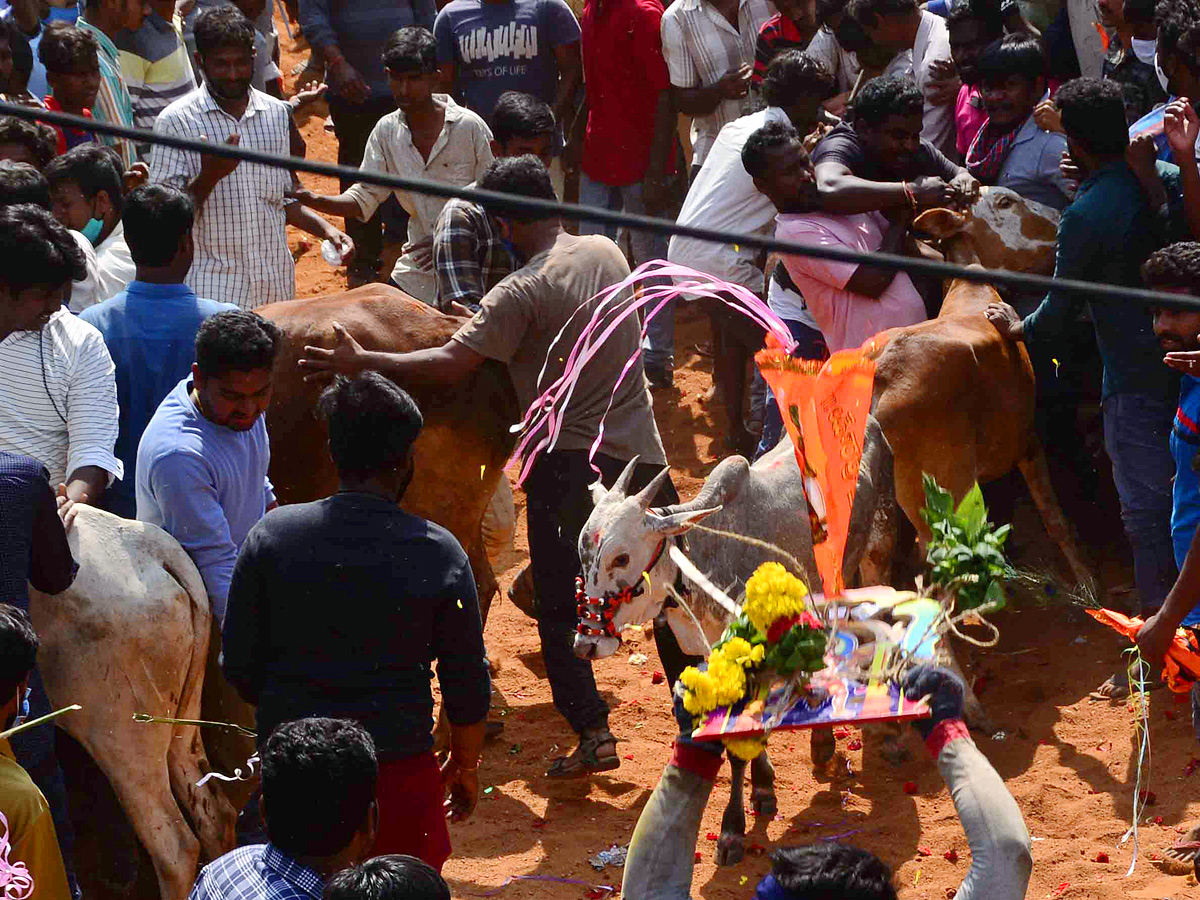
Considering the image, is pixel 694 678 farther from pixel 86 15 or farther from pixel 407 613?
pixel 86 15

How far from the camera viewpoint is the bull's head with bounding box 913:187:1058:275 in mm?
7621

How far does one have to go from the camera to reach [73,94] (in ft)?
27.8

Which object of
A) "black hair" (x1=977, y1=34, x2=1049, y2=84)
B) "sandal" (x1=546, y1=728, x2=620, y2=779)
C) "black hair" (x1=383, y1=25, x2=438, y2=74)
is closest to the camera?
"sandal" (x1=546, y1=728, x2=620, y2=779)

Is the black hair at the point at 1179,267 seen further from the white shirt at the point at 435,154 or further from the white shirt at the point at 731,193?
the white shirt at the point at 435,154

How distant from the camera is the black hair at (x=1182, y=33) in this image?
262 inches

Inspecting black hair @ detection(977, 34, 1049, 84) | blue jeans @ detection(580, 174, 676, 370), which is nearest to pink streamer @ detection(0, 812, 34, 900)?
black hair @ detection(977, 34, 1049, 84)

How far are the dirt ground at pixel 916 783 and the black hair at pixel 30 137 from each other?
3334 millimetres

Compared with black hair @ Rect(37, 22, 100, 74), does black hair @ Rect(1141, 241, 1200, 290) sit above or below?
below

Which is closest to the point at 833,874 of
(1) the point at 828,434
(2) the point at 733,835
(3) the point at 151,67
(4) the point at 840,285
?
(1) the point at 828,434

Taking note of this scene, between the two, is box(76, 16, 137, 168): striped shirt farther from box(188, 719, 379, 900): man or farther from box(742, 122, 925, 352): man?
box(188, 719, 379, 900): man

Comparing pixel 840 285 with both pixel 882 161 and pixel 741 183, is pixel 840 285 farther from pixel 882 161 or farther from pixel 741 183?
pixel 741 183

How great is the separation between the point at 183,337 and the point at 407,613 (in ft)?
7.13

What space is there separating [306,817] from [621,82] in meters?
7.41

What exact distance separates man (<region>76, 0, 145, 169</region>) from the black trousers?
4.05 meters
